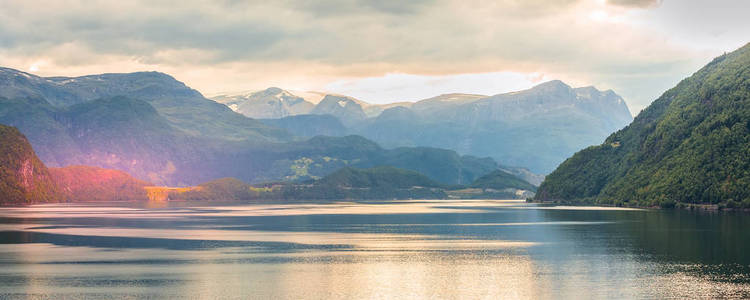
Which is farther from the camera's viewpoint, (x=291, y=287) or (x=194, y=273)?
(x=194, y=273)

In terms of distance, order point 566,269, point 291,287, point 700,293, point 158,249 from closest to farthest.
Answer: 1. point 700,293
2. point 291,287
3. point 566,269
4. point 158,249

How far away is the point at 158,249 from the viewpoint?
563 ft

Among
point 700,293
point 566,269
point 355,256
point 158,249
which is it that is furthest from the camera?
point 158,249

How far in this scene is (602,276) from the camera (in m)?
120

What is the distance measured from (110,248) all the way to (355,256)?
190 feet

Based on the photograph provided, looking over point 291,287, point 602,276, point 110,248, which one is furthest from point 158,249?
point 602,276

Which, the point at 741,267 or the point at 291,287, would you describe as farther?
the point at 741,267

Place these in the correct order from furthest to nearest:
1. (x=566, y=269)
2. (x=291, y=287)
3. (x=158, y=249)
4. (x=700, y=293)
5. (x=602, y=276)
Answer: (x=158, y=249)
(x=566, y=269)
(x=602, y=276)
(x=291, y=287)
(x=700, y=293)

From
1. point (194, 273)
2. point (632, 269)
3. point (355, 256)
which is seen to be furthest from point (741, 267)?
point (194, 273)

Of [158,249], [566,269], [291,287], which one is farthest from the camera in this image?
[158,249]

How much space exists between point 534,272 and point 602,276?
11.1 meters

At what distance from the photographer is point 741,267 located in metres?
125

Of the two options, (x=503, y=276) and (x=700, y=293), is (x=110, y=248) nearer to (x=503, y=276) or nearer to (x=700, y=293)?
(x=503, y=276)

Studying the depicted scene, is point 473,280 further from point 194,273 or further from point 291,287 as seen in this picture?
point 194,273
